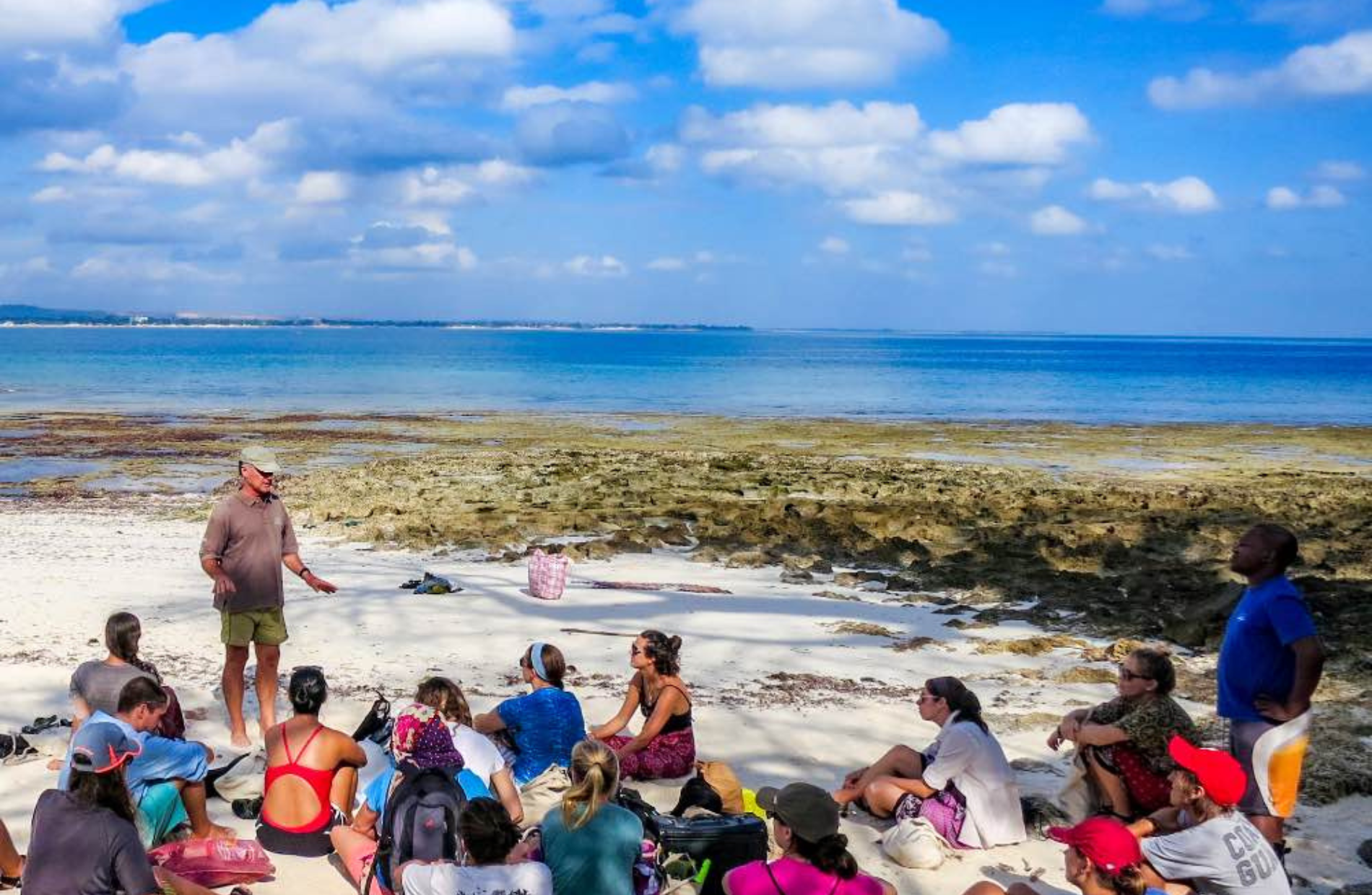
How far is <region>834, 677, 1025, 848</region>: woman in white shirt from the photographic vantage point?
20.9 ft

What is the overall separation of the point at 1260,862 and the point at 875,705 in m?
4.34

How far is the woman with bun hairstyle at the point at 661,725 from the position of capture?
7.14 m

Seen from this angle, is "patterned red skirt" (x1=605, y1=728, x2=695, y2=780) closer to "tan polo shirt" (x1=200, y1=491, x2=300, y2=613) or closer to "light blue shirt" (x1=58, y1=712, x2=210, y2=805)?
"light blue shirt" (x1=58, y1=712, x2=210, y2=805)

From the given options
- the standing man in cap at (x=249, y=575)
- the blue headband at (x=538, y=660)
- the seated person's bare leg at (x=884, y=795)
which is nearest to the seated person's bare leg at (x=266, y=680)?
the standing man in cap at (x=249, y=575)

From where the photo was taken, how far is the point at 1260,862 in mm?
4836

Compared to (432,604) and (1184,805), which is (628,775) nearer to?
(1184,805)

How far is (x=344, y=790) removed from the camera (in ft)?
20.6

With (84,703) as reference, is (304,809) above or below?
below

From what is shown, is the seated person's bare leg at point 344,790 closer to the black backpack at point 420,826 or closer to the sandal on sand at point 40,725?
the black backpack at point 420,826

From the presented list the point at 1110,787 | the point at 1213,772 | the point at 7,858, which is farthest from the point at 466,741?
the point at 1213,772

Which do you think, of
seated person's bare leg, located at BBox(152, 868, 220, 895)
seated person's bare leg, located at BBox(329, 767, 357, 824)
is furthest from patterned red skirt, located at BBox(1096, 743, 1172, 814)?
seated person's bare leg, located at BBox(152, 868, 220, 895)

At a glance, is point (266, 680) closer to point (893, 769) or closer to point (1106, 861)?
point (893, 769)

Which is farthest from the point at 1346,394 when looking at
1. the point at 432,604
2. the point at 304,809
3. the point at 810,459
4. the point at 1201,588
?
the point at 304,809

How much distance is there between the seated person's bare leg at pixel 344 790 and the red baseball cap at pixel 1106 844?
3.53 m
